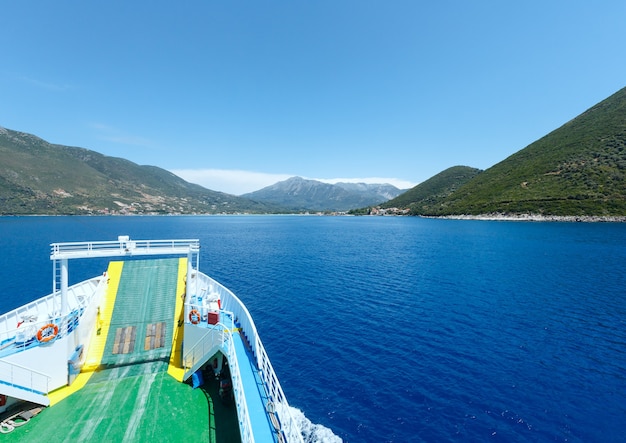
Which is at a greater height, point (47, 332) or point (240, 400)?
point (47, 332)

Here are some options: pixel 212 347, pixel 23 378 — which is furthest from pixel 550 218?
pixel 23 378

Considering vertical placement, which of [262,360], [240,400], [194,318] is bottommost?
[240,400]

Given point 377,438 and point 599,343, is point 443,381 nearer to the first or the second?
point 377,438

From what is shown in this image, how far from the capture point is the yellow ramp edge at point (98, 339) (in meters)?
15.9

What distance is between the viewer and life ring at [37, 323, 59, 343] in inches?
611

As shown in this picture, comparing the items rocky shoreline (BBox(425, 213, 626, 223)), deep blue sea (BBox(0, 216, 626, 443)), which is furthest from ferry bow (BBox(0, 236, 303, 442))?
rocky shoreline (BBox(425, 213, 626, 223))

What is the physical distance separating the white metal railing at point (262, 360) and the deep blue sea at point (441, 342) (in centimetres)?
447

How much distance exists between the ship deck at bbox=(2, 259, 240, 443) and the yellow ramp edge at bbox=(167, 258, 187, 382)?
78 millimetres

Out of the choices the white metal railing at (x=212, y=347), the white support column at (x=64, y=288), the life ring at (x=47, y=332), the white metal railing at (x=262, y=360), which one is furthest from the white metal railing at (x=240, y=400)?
the white support column at (x=64, y=288)

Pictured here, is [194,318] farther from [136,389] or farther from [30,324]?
[30,324]

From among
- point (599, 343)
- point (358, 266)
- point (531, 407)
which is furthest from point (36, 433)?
point (358, 266)

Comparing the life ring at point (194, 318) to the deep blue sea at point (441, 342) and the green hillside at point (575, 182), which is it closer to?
the deep blue sea at point (441, 342)

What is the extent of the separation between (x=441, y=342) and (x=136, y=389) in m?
24.0

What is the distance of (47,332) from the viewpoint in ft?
52.6
